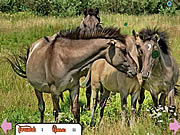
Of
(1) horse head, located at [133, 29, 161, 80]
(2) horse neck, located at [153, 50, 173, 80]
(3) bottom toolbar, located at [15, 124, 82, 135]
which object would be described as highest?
(1) horse head, located at [133, 29, 161, 80]

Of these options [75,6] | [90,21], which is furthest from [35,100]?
[75,6]

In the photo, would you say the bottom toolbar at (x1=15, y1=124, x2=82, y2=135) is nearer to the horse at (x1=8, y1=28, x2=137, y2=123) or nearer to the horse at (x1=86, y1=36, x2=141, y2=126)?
the horse at (x1=8, y1=28, x2=137, y2=123)

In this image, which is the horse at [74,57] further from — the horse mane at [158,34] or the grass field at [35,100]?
the grass field at [35,100]

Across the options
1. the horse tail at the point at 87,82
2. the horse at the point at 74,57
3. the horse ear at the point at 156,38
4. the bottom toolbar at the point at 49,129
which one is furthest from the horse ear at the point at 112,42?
the horse tail at the point at 87,82

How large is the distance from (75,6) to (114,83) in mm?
21762

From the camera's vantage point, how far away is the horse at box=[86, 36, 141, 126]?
5.79 meters

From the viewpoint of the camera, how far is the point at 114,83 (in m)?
6.13

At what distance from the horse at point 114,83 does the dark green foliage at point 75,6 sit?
18305mm

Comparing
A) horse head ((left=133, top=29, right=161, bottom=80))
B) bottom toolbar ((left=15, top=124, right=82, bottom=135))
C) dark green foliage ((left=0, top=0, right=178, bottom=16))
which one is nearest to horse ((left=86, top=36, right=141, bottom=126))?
horse head ((left=133, top=29, right=161, bottom=80))

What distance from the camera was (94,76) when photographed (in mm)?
6801

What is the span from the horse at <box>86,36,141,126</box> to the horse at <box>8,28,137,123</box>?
332mm

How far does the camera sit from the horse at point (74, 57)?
5.07m

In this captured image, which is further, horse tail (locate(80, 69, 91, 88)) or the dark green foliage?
the dark green foliage

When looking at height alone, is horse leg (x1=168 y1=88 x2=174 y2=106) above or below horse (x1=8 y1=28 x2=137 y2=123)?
below
